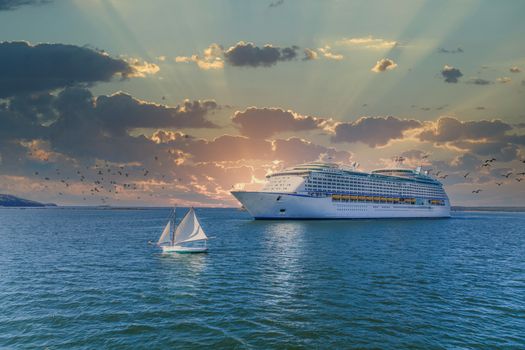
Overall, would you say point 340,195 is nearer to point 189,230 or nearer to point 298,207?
point 298,207

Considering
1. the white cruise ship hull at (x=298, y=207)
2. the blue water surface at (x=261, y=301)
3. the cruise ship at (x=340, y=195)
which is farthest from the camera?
the cruise ship at (x=340, y=195)

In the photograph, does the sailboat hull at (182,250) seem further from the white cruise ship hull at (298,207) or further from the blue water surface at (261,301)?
the white cruise ship hull at (298,207)

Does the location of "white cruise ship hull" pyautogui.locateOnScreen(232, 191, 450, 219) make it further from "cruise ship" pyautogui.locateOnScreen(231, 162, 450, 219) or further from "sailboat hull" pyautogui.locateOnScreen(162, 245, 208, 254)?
"sailboat hull" pyautogui.locateOnScreen(162, 245, 208, 254)

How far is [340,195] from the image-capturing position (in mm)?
131000

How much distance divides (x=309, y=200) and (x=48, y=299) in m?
94.2

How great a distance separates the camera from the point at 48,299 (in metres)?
29.4

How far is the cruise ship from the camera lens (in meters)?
113

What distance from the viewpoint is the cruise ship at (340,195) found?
371ft

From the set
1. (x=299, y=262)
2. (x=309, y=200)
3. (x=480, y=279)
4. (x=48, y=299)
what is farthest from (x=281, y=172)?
(x=48, y=299)

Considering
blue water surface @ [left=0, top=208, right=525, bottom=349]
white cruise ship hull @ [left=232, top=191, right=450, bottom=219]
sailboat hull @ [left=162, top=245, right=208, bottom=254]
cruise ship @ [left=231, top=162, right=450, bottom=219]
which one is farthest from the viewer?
cruise ship @ [left=231, top=162, right=450, bottom=219]

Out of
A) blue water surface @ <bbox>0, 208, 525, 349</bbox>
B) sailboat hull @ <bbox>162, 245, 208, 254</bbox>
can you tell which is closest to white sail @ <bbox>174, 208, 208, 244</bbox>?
sailboat hull @ <bbox>162, 245, 208, 254</bbox>

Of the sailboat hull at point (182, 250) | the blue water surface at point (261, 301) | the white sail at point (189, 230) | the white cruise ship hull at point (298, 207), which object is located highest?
the white cruise ship hull at point (298, 207)

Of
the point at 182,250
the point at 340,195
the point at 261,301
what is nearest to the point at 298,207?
the point at 340,195

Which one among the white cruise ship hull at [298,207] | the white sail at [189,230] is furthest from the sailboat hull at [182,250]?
the white cruise ship hull at [298,207]
